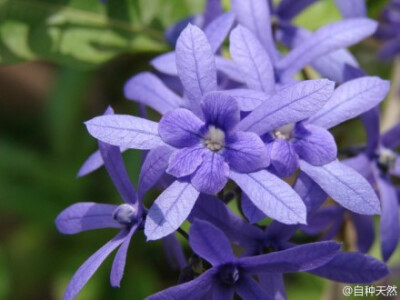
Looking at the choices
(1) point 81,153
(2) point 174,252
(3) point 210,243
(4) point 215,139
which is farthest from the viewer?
(1) point 81,153

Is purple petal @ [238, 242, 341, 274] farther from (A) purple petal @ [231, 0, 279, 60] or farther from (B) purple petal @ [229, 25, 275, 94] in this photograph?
(A) purple petal @ [231, 0, 279, 60]

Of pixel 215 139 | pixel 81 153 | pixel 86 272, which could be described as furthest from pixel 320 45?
pixel 81 153

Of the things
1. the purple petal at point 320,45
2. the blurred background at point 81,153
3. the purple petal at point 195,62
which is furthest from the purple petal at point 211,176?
the blurred background at point 81,153

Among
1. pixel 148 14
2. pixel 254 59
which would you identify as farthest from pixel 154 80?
pixel 148 14

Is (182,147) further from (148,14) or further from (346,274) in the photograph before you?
(148,14)

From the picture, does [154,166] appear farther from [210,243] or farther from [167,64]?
[167,64]
